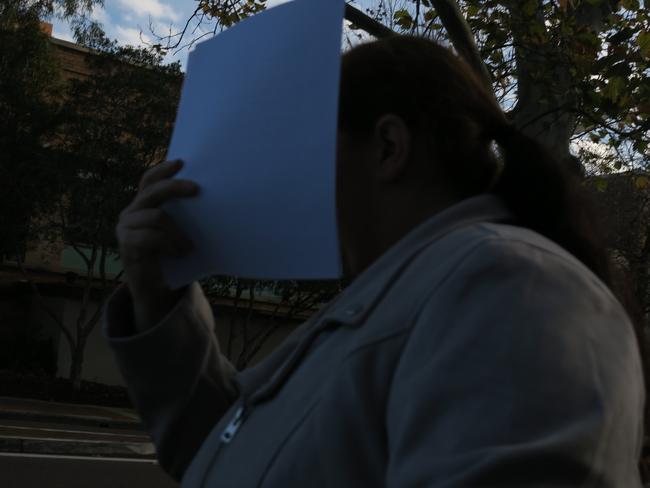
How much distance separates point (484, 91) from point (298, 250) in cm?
43

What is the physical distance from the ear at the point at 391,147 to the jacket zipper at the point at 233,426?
411 mm

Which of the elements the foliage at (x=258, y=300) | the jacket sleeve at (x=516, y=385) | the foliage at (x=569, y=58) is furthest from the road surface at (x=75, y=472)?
the foliage at (x=258, y=300)

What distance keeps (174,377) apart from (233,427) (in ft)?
1.24

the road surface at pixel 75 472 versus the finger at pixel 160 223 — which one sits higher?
the finger at pixel 160 223

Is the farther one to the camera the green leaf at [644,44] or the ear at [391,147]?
the green leaf at [644,44]

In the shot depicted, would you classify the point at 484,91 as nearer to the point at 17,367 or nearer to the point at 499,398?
the point at 499,398

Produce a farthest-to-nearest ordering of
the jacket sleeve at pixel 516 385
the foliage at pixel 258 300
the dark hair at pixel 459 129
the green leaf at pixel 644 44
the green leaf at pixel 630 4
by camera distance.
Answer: the foliage at pixel 258 300 < the green leaf at pixel 630 4 < the green leaf at pixel 644 44 < the dark hair at pixel 459 129 < the jacket sleeve at pixel 516 385

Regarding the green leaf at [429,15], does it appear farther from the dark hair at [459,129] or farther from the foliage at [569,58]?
the dark hair at [459,129]

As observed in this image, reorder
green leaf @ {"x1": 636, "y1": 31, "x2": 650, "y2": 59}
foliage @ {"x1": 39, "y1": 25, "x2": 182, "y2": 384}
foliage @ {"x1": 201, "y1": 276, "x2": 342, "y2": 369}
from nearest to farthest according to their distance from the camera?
1. green leaf @ {"x1": 636, "y1": 31, "x2": 650, "y2": 59}
2. foliage @ {"x1": 39, "y1": 25, "x2": 182, "y2": 384}
3. foliage @ {"x1": 201, "y1": 276, "x2": 342, "y2": 369}

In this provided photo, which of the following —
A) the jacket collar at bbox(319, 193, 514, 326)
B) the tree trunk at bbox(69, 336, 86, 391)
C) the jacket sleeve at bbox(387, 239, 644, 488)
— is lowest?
the tree trunk at bbox(69, 336, 86, 391)

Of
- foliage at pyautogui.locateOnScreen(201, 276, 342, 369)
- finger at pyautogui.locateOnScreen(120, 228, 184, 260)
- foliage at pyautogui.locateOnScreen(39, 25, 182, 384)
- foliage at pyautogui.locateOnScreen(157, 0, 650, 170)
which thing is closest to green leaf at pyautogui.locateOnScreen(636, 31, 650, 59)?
foliage at pyautogui.locateOnScreen(157, 0, 650, 170)

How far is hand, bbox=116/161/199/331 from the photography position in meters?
1.40

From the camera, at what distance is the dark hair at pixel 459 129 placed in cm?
126

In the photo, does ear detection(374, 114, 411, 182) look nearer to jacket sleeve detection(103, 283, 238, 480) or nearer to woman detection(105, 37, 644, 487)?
woman detection(105, 37, 644, 487)
